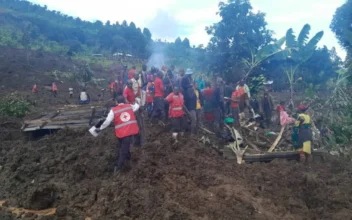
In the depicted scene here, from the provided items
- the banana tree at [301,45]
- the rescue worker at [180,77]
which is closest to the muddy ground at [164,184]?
the rescue worker at [180,77]

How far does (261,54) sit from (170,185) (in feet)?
36.6

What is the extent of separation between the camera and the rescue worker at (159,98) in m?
11.4

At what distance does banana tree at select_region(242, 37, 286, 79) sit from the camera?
16.3 m

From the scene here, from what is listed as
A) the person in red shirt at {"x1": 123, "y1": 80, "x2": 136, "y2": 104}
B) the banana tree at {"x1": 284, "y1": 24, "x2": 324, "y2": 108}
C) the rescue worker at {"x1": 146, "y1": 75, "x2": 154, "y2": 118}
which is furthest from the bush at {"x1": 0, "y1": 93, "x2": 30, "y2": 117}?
the banana tree at {"x1": 284, "y1": 24, "x2": 324, "y2": 108}

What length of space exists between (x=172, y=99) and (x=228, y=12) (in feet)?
30.1

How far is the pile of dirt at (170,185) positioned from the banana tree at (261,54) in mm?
8184

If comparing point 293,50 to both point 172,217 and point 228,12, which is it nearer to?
point 228,12

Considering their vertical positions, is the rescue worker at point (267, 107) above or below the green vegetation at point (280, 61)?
below

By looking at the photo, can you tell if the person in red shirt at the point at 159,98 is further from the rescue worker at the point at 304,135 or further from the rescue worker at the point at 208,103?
the rescue worker at the point at 304,135

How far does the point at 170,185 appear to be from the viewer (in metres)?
6.84

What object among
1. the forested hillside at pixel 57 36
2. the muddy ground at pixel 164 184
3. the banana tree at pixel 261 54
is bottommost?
the muddy ground at pixel 164 184

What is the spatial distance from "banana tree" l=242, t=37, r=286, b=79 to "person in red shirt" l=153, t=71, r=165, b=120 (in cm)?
648

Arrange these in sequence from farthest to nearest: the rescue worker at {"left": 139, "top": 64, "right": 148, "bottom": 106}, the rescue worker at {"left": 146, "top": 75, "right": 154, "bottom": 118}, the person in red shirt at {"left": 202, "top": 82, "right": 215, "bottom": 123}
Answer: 1. the rescue worker at {"left": 146, "top": 75, "right": 154, "bottom": 118}
2. the rescue worker at {"left": 139, "top": 64, "right": 148, "bottom": 106}
3. the person in red shirt at {"left": 202, "top": 82, "right": 215, "bottom": 123}

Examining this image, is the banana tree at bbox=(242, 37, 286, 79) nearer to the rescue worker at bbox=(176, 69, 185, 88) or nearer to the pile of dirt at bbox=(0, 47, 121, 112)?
the rescue worker at bbox=(176, 69, 185, 88)
